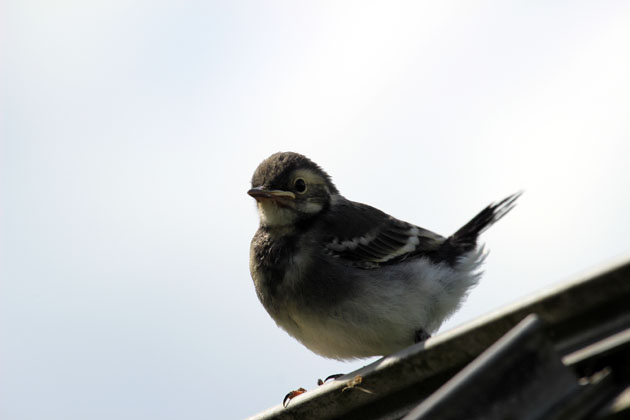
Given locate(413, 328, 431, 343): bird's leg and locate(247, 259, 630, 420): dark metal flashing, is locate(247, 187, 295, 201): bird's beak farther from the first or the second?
locate(247, 259, 630, 420): dark metal flashing

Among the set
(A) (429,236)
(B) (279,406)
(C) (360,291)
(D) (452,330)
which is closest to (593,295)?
(D) (452,330)

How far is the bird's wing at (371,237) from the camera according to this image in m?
7.68

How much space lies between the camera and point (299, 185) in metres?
8.27

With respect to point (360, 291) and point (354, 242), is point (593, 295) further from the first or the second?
point (354, 242)

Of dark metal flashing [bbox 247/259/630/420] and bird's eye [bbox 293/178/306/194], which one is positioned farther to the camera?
bird's eye [bbox 293/178/306/194]

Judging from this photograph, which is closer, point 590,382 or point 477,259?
point 590,382

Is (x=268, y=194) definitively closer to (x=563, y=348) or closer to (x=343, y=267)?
(x=343, y=267)

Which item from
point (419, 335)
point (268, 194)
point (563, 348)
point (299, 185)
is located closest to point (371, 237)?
point (299, 185)

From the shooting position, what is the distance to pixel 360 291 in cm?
717

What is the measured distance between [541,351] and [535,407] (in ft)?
0.62

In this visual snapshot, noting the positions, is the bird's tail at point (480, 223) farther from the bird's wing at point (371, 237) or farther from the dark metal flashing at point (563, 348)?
the dark metal flashing at point (563, 348)

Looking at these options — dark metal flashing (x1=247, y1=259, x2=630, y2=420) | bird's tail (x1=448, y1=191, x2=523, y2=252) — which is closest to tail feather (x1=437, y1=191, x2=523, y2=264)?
bird's tail (x1=448, y1=191, x2=523, y2=252)

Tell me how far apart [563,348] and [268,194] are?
497cm

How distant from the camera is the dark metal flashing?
9.20 feet
